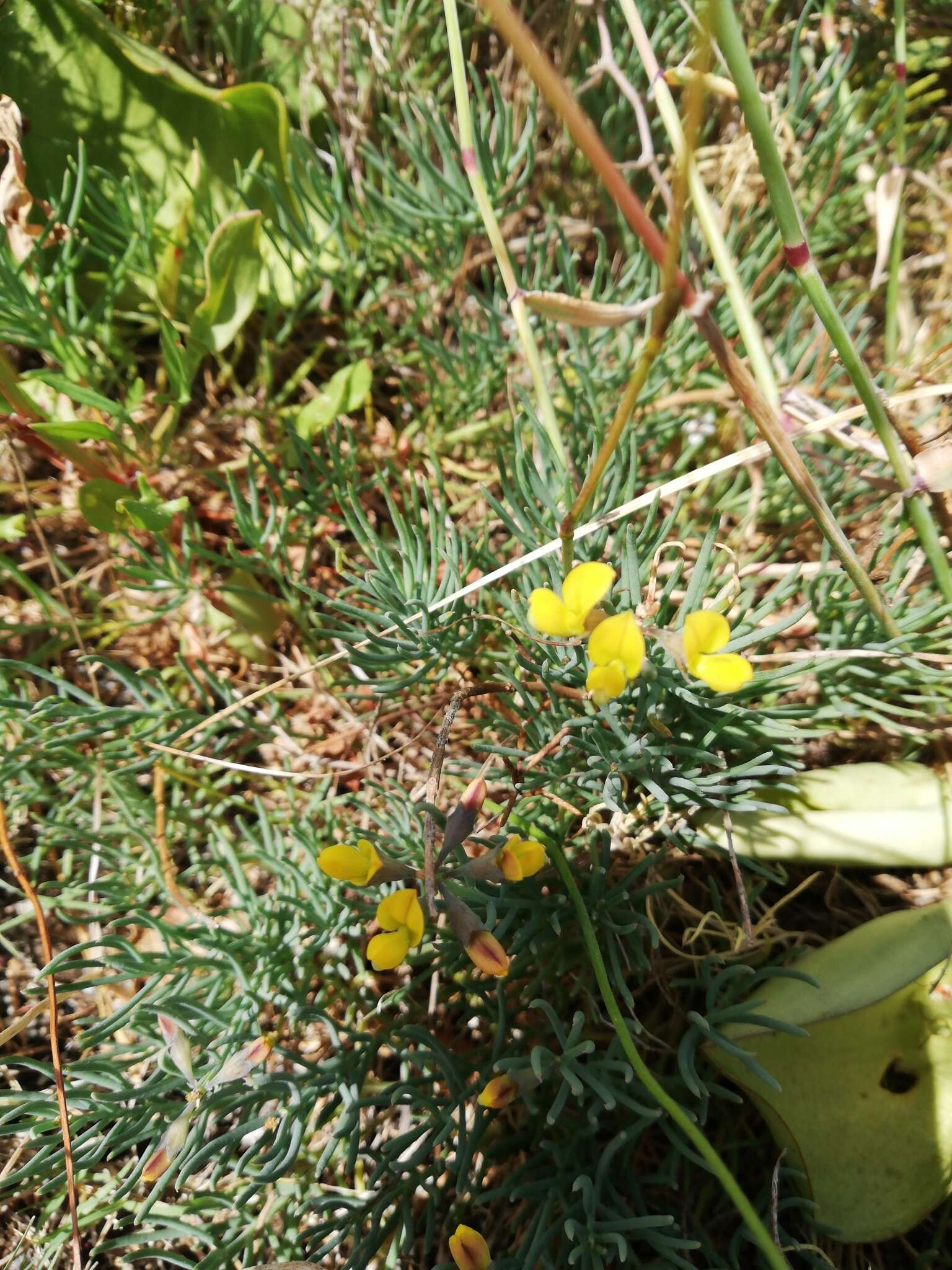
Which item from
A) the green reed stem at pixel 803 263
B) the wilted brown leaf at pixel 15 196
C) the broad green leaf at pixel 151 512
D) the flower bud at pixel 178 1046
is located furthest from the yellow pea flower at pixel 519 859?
the wilted brown leaf at pixel 15 196

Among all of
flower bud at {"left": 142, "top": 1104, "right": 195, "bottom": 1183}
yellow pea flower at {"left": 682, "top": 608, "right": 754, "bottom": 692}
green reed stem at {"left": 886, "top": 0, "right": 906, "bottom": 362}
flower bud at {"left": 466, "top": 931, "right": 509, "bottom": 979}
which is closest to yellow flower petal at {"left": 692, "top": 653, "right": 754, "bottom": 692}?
yellow pea flower at {"left": 682, "top": 608, "right": 754, "bottom": 692}

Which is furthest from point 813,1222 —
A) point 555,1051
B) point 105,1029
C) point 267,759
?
point 267,759

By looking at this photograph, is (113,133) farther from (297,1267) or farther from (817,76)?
(297,1267)

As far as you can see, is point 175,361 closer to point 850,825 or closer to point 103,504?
point 103,504

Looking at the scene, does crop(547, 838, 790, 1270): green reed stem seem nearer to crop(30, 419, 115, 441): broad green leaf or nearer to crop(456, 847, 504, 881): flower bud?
crop(456, 847, 504, 881): flower bud

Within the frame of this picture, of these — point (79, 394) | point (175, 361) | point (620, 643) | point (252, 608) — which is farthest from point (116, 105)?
point (620, 643)

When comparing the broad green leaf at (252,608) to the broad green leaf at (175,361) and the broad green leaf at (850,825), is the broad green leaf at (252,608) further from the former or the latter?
the broad green leaf at (850,825)

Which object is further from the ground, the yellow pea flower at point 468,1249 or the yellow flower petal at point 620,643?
the yellow flower petal at point 620,643
